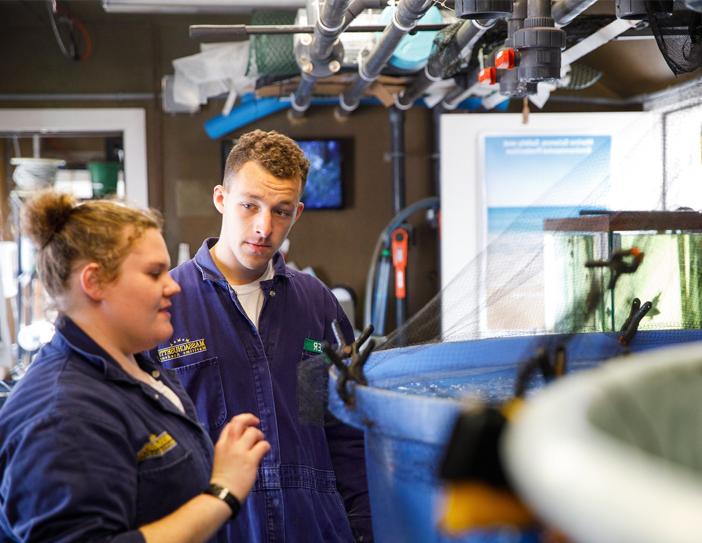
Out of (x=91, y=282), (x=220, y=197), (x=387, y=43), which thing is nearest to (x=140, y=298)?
(x=91, y=282)

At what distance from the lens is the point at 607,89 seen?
6.60 m

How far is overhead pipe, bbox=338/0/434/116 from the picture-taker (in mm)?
2528

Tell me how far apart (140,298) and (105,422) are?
21 centimetres

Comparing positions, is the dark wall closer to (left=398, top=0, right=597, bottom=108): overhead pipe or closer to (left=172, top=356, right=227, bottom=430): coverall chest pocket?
(left=398, top=0, right=597, bottom=108): overhead pipe

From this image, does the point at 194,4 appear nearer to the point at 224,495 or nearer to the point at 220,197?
the point at 220,197

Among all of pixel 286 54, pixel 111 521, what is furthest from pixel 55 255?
pixel 286 54

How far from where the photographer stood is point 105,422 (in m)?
1.24

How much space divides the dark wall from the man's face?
4.35m

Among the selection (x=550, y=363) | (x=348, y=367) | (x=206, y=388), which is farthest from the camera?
(x=206, y=388)

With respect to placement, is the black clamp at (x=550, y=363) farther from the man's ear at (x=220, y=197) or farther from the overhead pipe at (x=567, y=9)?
the overhead pipe at (x=567, y=9)

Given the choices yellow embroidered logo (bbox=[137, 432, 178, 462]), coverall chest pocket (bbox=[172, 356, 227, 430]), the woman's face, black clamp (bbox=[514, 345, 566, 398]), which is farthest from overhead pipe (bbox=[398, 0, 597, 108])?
black clamp (bbox=[514, 345, 566, 398])

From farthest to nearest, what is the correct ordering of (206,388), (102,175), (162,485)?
(102,175) → (206,388) → (162,485)

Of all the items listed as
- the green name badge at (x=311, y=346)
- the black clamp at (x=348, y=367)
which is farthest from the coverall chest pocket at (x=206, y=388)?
the black clamp at (x=348, y=367)

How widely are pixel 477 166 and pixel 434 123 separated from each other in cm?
103
